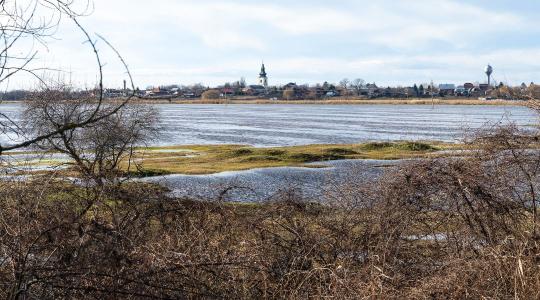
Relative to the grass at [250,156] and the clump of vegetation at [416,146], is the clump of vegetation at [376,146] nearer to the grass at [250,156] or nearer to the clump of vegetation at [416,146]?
the grass at [250,156]

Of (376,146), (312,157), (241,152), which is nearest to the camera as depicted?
(312,157)

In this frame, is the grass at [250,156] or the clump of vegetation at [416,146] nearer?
the grass at [250,156]

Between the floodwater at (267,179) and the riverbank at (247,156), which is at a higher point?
the floodwater at (267,179)

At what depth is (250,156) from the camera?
129ft

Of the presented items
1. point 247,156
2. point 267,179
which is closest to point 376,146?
point 247,156

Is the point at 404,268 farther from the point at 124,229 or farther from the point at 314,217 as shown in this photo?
the point at 124,229

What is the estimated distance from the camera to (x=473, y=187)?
30.6 ft

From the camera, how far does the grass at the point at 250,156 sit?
3472 cm

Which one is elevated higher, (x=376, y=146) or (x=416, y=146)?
(x=416, y=146)

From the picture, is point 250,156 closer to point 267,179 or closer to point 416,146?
point 267,179

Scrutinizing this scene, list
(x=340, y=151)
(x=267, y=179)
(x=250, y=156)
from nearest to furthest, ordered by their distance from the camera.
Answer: (x=267, y=179)
(x=250, y=156)
(x=340, y=151)

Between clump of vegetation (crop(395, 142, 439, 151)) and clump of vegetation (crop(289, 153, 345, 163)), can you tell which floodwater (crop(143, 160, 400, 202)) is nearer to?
clump of vegetation (crop(289, 153, 345, 163))

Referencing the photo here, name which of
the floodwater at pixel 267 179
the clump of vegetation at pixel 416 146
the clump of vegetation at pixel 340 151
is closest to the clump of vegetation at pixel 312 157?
the clump of vegetation at pixel 340 151

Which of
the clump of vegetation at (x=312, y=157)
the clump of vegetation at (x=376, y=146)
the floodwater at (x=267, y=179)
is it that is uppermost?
the floodwater at (x=267, y=179)
